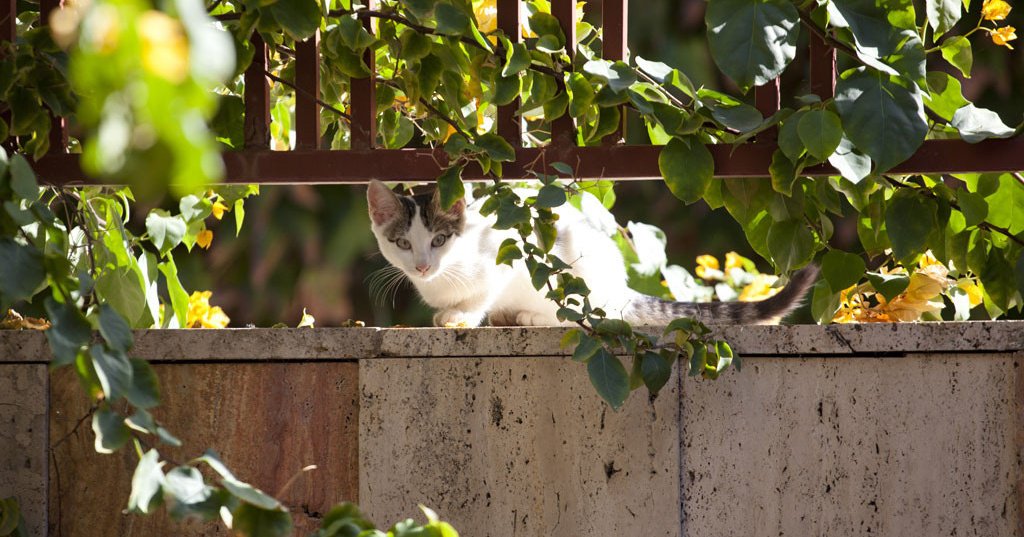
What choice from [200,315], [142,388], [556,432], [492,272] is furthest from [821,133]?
[200,315]

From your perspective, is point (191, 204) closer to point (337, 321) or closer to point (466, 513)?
point (466, 513)

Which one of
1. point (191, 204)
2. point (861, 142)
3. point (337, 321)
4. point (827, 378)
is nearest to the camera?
point (861, 142)

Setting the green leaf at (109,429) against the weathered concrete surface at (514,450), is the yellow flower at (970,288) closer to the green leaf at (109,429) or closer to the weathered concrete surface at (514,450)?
the weathered concrete surface at (514,450)

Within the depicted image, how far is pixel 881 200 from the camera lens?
4.68 ft

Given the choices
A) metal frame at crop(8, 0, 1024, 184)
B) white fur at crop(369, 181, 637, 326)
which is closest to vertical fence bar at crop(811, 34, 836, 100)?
metal frame at crop(8, 0, 1024, 184)

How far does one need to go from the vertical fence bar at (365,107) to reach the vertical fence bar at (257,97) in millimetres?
132

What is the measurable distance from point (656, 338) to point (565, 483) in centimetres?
24

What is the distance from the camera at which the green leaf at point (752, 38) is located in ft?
3.57

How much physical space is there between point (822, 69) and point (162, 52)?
1.19 m

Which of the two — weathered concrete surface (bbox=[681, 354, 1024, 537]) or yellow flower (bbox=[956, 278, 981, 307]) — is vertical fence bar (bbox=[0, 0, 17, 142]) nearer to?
weathered concrete surface (bbox=[681, 354, 1024, 537])

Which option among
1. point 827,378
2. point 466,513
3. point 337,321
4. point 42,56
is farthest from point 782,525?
point 337,321

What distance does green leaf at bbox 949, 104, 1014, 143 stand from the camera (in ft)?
4.04

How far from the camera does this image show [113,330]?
769 millimetres

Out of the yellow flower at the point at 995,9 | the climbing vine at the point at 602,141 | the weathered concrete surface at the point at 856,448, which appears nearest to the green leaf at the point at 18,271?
the climbing vine at the point at 602,141
